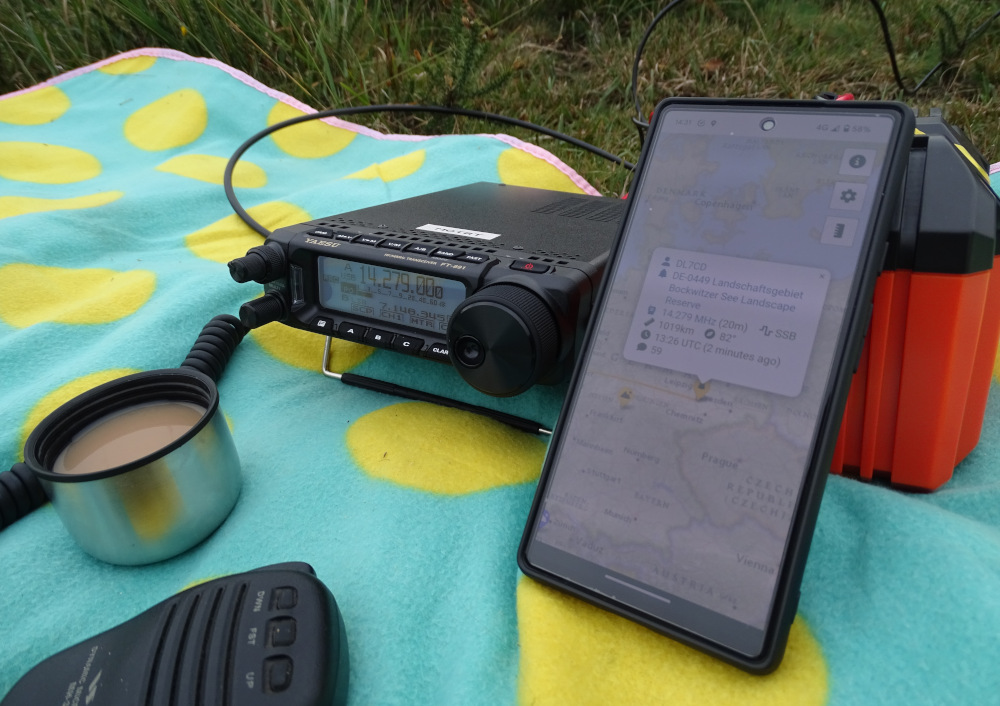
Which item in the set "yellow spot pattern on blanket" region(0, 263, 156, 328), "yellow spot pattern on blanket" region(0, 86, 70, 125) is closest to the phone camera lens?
"yellow spot pattern on blanket" region(0, 263, 156, 328)

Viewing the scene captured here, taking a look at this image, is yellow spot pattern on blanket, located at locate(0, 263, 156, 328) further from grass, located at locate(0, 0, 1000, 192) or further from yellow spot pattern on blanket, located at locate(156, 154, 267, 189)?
grass, located at locate(0, 0, 1000, 192)

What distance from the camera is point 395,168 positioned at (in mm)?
1090

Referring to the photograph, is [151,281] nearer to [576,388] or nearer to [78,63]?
[576,388]

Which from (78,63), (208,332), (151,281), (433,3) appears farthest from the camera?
(433,3)

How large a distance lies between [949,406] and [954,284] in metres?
0.09

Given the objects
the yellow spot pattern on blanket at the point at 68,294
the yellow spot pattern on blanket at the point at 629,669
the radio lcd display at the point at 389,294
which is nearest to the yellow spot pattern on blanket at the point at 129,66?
the yellow spot pattern on blanket at the point at 68,294

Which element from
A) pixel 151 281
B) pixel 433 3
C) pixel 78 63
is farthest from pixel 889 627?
pixel 78 63

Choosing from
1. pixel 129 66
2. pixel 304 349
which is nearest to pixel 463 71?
pixel 129 66

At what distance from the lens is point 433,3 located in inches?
64.7

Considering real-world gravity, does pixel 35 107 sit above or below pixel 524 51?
below

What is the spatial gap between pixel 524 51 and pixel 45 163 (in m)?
0.97

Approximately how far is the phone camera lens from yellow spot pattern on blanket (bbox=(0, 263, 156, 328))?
461 mm

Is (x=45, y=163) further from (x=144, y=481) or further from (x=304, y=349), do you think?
(x=144, y=481)

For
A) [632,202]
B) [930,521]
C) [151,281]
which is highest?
[632,202]
